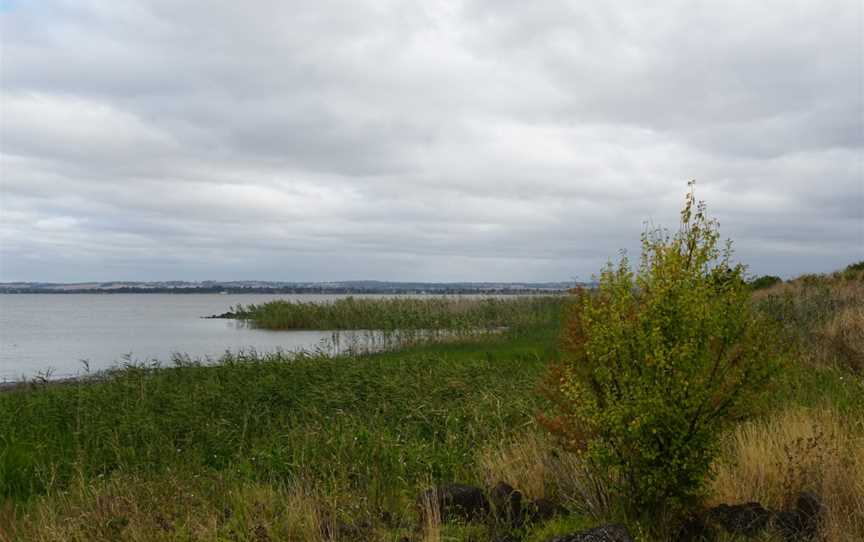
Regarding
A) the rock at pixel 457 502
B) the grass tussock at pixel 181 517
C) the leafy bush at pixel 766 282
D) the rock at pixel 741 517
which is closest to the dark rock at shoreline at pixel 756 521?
the rock at pixel 741 517

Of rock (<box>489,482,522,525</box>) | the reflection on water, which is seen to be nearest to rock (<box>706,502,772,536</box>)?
rock (<box>489,482,522,525</box>)

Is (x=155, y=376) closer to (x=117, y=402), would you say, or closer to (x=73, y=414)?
(x=117, y=402)

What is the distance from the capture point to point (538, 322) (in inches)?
1307

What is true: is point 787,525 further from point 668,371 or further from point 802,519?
point 668,371

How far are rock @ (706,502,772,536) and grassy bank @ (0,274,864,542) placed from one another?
0.67 feet

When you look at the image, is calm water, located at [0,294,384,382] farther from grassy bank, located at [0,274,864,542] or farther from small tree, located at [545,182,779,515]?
small tree, located at [545,182,779,515]

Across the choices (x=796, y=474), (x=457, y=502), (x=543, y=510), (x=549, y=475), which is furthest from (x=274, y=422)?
(x=796, y=474)

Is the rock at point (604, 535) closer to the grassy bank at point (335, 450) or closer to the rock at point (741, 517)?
the grassy bank at point (335, 450)

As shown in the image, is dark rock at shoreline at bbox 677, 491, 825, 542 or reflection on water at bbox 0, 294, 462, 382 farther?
reflection on water at bbox 0, 294, 462, 382

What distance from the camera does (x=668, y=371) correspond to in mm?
6102

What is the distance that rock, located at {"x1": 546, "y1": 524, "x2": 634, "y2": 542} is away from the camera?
5195 millimetres

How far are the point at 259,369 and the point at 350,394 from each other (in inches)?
133

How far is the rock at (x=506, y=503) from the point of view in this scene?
6887 mm

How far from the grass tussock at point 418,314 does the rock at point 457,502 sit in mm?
23360
